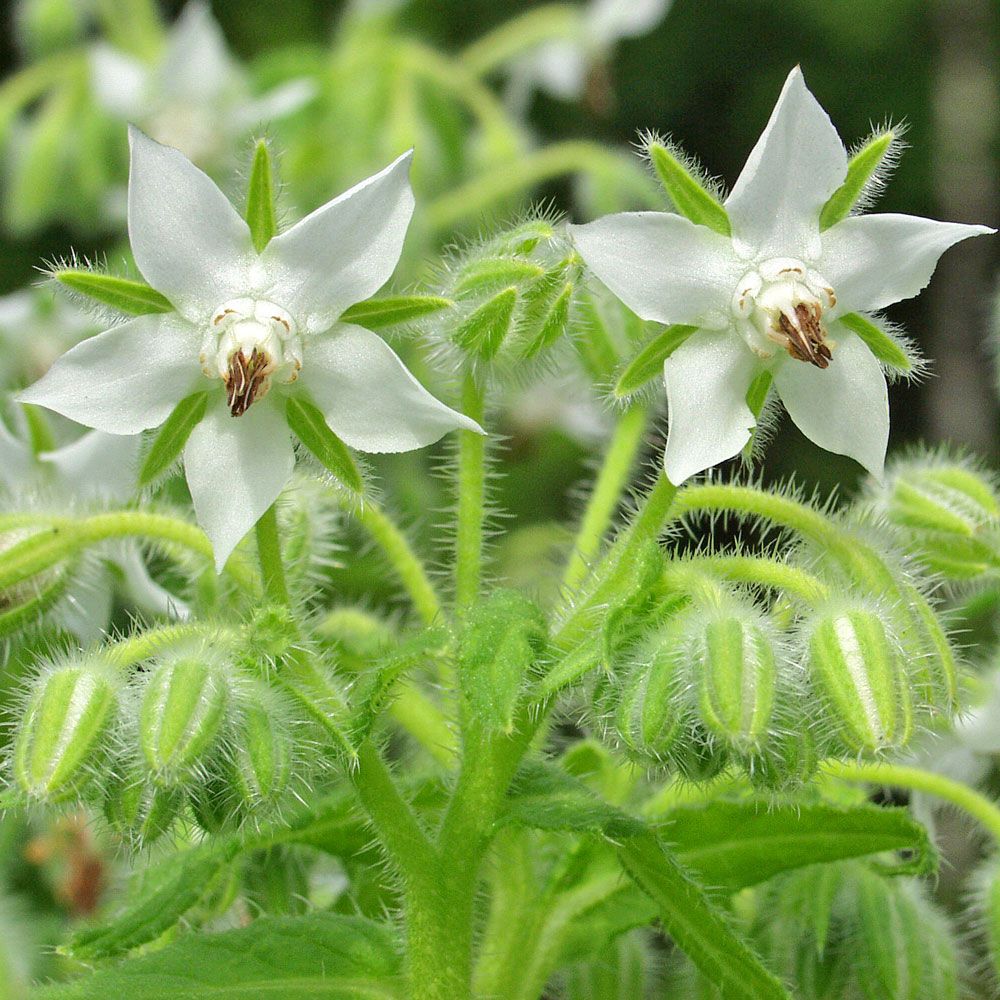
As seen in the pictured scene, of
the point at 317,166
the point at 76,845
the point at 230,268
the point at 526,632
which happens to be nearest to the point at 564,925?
the point at 526,632

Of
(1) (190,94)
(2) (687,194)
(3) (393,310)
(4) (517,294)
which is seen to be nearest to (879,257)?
(2) (687,194)

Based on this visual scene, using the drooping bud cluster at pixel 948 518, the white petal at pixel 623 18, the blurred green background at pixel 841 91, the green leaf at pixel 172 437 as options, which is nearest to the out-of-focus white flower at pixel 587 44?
the white petal at pixel 623 18

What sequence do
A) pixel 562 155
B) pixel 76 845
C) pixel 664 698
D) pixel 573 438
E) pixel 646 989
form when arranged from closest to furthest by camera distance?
pixel 664 698 → pixel 646 989 → pixel 76 845 → pixel 562 155 → pixel 573 438

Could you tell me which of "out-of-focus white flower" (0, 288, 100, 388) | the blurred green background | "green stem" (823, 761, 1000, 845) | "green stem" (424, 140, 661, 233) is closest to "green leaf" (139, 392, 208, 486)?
"green stem" (823, 761, 1000, 845)

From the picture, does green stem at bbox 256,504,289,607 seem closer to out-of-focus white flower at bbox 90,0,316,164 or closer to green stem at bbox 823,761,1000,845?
green stem at bbox 823,761,1000,845

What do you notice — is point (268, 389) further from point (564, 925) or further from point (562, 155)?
point (562, 155)

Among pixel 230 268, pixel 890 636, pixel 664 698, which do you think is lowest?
pixel 664 698
